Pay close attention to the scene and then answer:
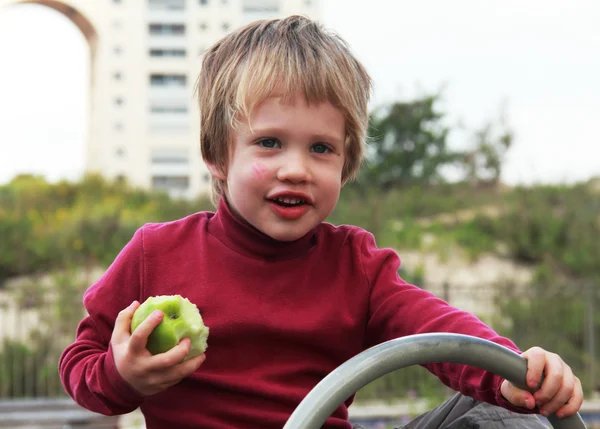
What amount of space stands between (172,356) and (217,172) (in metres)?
0.64

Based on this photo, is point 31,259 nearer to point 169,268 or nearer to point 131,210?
point 131,210

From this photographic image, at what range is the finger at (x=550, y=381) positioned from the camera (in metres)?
1.27

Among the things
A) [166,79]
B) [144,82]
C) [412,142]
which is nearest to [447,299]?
[412,142]

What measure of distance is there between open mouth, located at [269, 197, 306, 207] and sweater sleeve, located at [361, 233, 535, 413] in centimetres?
24

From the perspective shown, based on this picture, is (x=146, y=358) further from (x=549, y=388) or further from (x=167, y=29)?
(x=167, y=29)

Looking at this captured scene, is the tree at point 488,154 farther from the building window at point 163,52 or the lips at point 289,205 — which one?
the building window at point 163,52

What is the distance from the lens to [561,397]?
1286mm

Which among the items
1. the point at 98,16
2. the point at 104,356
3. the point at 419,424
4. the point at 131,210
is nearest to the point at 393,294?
the point at 419,424

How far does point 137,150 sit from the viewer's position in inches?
1507

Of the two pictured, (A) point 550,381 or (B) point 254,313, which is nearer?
(A) point 550,381

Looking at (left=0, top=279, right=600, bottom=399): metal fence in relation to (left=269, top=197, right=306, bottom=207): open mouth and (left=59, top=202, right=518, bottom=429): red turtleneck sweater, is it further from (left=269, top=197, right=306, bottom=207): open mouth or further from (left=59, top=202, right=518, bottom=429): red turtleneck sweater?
(left=269, top=197, right=306, bottom=207): open mouth

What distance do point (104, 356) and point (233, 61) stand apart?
679 millimetres

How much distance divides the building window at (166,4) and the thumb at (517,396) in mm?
42152

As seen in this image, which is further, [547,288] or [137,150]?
[137,150]
